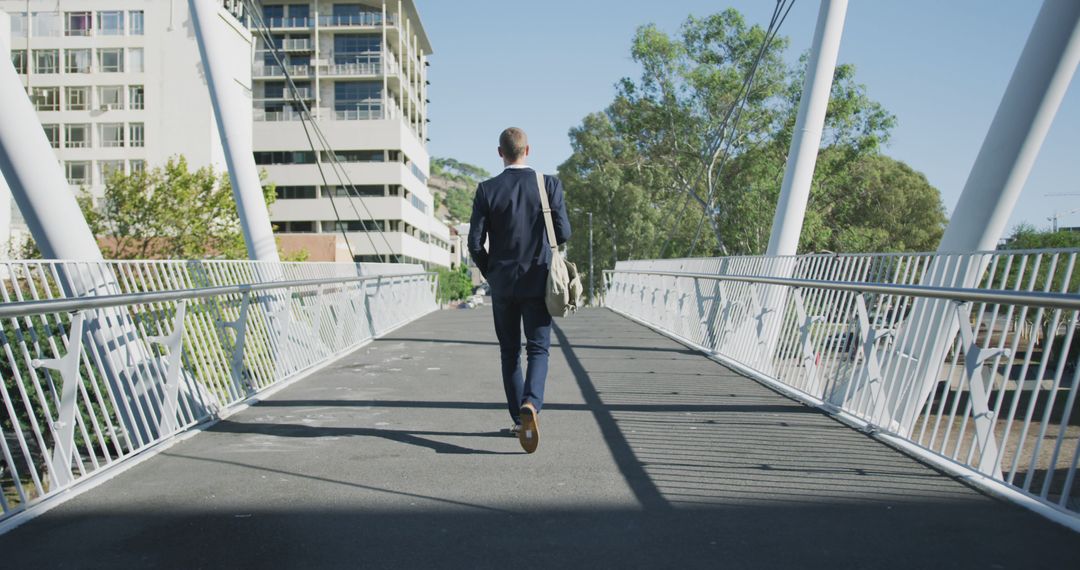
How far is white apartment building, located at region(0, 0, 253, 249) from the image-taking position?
64375 mm

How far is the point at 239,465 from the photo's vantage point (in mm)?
5750

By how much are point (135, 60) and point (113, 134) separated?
5.07 m

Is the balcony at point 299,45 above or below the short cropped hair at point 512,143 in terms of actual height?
above

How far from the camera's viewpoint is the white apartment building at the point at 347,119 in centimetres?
7725

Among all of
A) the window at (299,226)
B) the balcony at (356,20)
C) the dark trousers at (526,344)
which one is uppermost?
the balcony at (356,20)

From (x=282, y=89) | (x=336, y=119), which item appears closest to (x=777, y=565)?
(x=336, y=119)

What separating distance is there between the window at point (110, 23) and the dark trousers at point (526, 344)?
2624 inches

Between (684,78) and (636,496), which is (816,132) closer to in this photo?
(636,496)

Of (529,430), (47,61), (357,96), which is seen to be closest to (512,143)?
(529,430)

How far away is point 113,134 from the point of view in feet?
215

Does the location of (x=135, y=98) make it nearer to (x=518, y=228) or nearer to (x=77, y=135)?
(x=77, y=135)

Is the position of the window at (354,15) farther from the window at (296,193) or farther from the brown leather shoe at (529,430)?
the brown leather shoe at (529,430)

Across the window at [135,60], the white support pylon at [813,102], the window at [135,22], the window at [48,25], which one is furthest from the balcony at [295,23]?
the white support pylon at [813,102]

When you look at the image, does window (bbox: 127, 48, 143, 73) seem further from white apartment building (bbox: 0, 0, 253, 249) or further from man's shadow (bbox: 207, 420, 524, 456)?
man's shadow (bbox: 207, 420, 524, 456)
